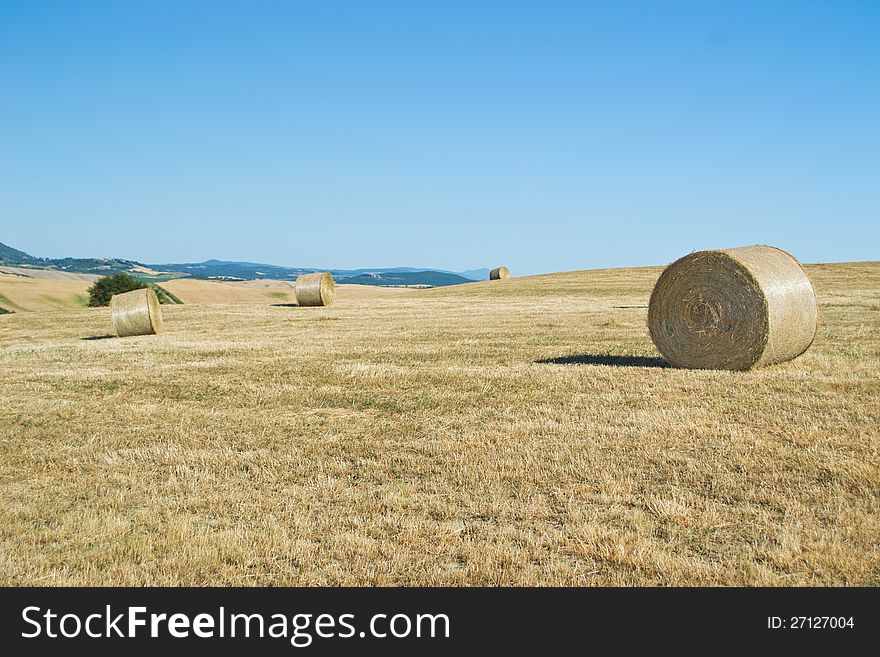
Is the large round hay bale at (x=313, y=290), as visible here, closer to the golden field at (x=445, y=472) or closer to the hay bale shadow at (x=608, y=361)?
the golden field at (x=445, y=472)

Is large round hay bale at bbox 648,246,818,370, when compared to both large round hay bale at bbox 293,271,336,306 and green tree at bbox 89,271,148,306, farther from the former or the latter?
green tree at bbox 89,271,148,306

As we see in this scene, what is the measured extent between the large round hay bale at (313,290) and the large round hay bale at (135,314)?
40.2 ft

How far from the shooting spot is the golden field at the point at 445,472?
4.67m

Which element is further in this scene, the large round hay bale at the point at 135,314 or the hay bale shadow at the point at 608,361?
the large round hay bale at the point at 135,314

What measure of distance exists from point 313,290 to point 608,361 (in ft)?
75.1

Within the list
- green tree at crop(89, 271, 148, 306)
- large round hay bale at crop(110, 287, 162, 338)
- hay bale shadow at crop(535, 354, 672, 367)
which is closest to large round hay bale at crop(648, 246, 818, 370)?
hay bale shadow at crop(535, 354, 672, 367)

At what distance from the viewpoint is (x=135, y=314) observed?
21719 millimetres

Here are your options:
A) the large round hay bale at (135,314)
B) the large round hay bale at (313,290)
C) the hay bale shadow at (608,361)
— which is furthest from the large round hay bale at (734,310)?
the large round hay bale at (313,290)

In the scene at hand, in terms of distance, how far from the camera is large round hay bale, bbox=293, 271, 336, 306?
112 feet

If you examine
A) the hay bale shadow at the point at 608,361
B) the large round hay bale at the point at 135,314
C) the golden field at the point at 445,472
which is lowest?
the golden field at the point at 445,472

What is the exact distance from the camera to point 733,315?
12.3 meters

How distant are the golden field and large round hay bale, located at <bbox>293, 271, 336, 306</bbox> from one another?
20081 mm
